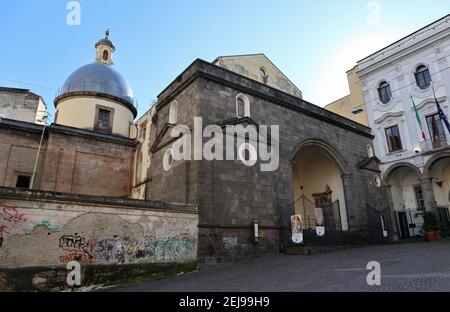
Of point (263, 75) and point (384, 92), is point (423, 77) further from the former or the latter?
point (263, 75)

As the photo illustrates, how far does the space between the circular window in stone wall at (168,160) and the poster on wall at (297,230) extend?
5.80 m

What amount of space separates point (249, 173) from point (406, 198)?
536 inches

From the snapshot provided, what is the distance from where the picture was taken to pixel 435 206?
1809cm

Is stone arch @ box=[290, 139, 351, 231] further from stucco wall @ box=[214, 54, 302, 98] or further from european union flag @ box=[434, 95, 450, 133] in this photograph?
stucco wall @ box=[214, 54, 302, 98]

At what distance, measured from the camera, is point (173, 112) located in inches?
605

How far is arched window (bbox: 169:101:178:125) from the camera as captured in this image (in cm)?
1503

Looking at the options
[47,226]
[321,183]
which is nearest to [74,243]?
[47,226]

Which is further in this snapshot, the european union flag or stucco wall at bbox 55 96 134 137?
stucco wall at bbox 55 96 134 137

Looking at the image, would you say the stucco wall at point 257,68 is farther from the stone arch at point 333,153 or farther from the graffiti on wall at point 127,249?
the graffiti on wall at point 127,249

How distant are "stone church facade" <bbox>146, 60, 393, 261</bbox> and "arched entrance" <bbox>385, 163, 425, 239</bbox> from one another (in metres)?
1.56

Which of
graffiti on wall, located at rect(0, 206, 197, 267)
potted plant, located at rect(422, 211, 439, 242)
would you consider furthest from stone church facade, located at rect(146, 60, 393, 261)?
potted plant, located at rect(422, 211, 439, 242)
